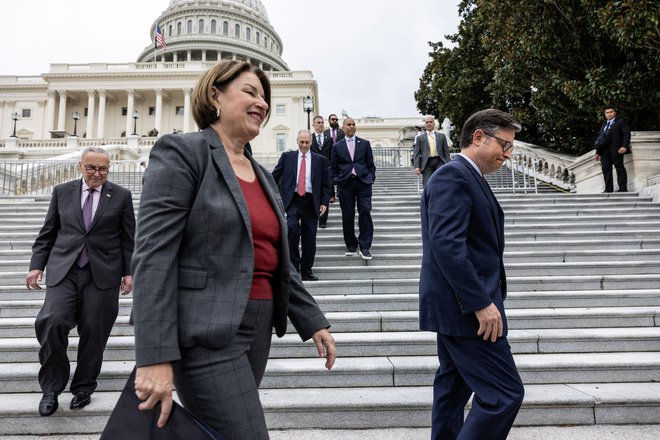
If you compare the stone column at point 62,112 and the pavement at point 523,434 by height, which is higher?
the stone column at point 62,112

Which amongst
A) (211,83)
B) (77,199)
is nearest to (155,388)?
(211,83)

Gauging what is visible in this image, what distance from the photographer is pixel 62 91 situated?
188 ft

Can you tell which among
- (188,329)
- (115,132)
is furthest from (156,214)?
(115,132)

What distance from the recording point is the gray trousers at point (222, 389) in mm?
1472

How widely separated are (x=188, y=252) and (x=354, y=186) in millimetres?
5707

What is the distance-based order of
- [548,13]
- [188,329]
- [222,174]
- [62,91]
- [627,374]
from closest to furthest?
[188,329] → [222,174] → [627,374] → [548,13] → [62,91]

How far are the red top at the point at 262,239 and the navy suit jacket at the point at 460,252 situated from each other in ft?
2.99

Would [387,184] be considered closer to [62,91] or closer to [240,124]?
[240,124]

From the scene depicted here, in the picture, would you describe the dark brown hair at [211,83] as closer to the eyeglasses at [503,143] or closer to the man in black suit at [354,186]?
the eyeglasses at [503,143]

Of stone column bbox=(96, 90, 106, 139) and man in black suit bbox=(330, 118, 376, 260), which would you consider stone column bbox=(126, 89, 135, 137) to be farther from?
man in black suit bbox=(330, 118, 376, 260)

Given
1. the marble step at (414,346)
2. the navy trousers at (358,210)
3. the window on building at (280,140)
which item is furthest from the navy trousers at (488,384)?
the window on building at (280,140)

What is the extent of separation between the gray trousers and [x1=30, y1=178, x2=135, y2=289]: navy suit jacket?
2.68 metres

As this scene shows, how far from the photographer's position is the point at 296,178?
21.0ft

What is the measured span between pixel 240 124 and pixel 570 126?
15491 mm
